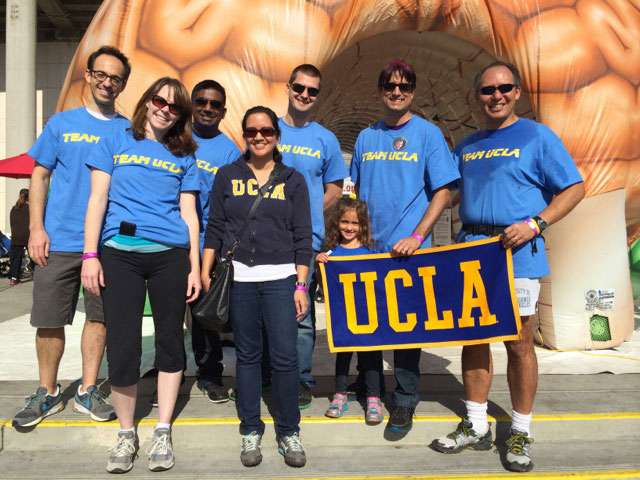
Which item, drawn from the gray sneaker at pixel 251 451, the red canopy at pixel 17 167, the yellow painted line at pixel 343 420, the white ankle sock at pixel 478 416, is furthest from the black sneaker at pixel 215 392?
the red canopy at pixel 17 167

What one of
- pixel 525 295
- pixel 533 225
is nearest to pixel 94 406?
pixel 525 295

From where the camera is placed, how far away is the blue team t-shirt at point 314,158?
2730 millimetres

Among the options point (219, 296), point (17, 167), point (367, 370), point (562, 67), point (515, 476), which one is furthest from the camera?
point (17, 167)

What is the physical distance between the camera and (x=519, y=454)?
93.0 inches

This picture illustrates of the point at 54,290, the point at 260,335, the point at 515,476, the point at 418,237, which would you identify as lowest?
the point at 515,476

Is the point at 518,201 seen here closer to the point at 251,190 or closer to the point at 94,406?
the point at 251,190

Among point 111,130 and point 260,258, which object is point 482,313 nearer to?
point 260,258

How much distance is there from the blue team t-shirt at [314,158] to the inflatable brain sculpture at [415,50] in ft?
2.73

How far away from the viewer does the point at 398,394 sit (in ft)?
8.45

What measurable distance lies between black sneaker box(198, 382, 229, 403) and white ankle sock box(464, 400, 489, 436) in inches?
47.4

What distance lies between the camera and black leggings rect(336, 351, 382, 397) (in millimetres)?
2668

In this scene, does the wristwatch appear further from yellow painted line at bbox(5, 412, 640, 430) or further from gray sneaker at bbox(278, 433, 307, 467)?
gray sneaker at bbox(278, 433, 307, 467)

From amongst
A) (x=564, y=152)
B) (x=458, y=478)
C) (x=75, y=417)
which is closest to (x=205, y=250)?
(x=75, y=417)

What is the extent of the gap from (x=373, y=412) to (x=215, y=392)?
0.83 meters
